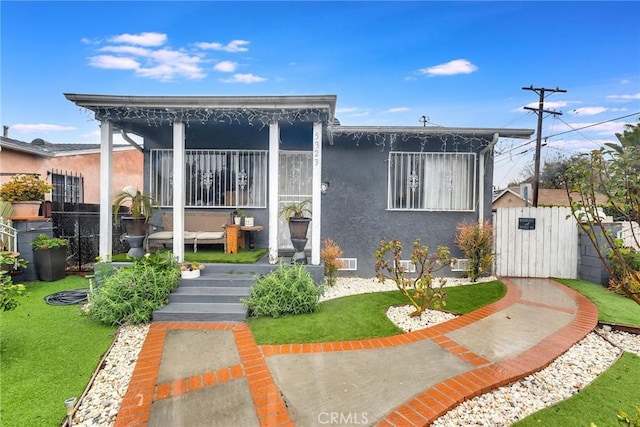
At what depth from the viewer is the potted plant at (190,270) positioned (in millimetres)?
5671

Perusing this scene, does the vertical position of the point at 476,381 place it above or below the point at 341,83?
below

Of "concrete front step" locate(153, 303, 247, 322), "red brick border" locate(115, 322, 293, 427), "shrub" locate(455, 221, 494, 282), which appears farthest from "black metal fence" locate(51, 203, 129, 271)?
"shrub" locate(455, 221, 494, 282)

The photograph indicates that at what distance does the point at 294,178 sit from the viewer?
845 cm

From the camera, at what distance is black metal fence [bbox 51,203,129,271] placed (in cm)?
811

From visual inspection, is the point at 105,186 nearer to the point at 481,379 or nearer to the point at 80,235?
the point at 80,235

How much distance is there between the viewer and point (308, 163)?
8.41 meters

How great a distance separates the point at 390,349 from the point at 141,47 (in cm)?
987

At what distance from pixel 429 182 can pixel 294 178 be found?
3683mm

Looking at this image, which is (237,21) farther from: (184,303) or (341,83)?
(184,303)

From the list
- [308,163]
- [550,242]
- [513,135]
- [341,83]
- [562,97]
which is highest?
[562,97]

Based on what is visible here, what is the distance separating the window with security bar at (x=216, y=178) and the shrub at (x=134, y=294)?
3130 millimetres

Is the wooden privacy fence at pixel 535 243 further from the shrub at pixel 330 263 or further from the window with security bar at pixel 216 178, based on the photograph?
the window with security bar at pixel 216 178

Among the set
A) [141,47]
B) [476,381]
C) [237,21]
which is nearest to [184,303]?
[476,381]

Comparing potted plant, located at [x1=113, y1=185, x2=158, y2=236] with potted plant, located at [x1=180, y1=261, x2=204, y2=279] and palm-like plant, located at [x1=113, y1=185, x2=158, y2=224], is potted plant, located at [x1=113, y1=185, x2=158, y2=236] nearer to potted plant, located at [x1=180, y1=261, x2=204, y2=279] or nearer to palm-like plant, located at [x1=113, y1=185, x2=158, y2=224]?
palm-like plant, located at [x1=113, y1=185, x2=158, y2=224]
